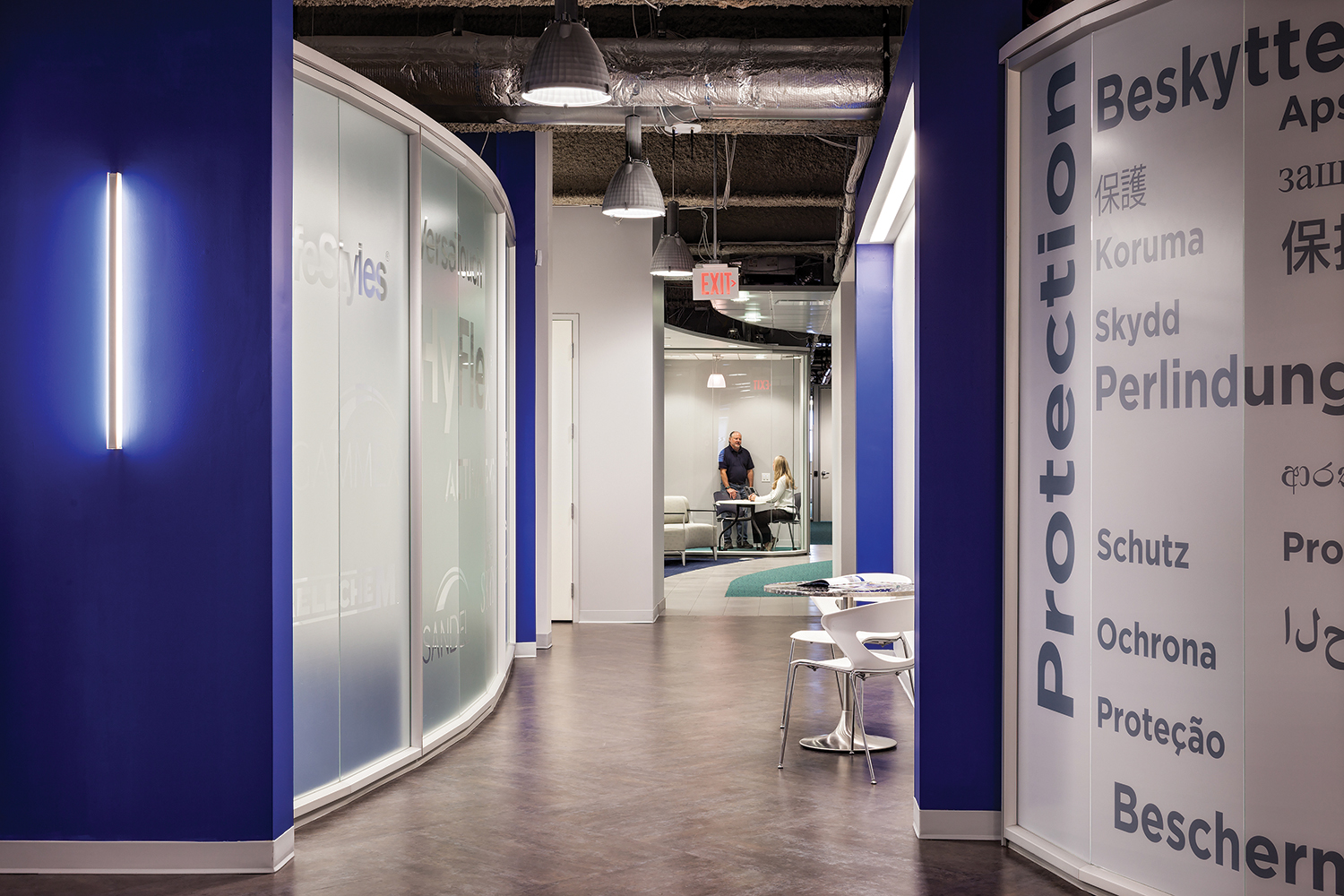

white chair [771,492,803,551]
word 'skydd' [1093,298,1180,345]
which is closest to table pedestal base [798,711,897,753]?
word 'skydd' [1093,298,1180,345]

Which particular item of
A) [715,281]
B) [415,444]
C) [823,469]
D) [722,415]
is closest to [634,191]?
[415,444]

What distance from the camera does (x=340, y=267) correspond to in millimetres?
4273

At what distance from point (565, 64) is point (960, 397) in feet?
7.26

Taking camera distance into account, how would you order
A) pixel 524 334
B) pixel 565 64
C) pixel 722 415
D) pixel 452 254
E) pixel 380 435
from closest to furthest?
1. pixel 565 64
2. pixel 380 435
3. pixel 452 254
4. pixel 524 334
5. pixel 722 415

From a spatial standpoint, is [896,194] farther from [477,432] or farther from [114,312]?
[114,312]

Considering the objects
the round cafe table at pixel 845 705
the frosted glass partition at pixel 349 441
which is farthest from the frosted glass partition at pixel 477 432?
the round cafe table at pixel 845 705

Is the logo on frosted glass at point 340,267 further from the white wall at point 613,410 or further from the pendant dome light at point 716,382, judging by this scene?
the pendant dome light at point 716,382

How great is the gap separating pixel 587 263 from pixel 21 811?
6747 mm

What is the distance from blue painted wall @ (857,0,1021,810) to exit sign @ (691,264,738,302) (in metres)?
5.15

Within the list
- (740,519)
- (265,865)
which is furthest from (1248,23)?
(740,519)

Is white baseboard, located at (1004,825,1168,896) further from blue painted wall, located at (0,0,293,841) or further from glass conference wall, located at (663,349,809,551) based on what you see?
glass conference wall, located at (663,349,809,551)

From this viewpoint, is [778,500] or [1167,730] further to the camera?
[778,500]

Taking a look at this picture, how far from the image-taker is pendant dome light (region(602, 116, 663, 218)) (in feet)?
21.1

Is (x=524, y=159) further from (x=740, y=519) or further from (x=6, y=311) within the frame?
(x=740, y=519)
